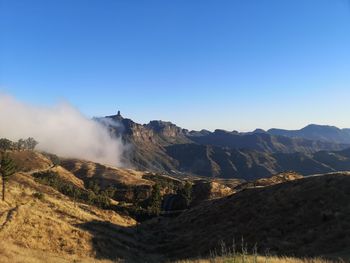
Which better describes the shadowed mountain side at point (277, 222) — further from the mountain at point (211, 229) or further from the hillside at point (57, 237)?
the hillside at point (57, 237)

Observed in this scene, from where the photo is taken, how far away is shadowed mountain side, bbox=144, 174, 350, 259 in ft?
150

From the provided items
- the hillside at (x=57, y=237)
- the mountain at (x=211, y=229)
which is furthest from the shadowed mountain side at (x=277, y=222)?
the hillside at (x=57, y=237)

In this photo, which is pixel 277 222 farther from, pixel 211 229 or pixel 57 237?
pixel 57 237

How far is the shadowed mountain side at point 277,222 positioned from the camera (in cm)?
4572

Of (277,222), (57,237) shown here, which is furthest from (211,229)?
(57,237)

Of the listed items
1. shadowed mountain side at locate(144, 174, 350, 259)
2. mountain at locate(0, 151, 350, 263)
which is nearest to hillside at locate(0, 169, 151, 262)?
mountain at locate(0, 151, 350, 263)

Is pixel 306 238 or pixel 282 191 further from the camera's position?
pixel 282 191

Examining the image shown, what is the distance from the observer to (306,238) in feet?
154

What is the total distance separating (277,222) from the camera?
57.9m

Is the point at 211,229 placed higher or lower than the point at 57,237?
lower

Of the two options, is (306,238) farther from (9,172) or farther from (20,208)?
(9,172)

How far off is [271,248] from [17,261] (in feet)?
105

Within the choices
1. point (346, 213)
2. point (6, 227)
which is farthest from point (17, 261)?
point (346, 213)

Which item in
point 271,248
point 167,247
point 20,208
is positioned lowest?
point 167,247
